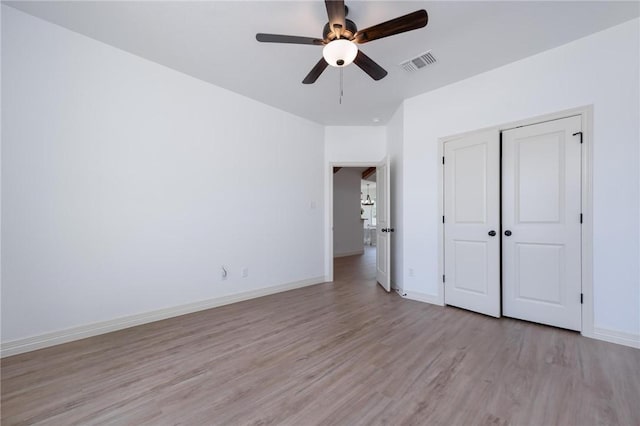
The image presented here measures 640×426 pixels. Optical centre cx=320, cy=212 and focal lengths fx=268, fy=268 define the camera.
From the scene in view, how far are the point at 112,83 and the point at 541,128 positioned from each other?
4.61m

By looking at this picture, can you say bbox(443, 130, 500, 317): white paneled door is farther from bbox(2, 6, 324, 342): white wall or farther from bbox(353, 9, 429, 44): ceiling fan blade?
bbox(2, 6, 324, 342): white wall

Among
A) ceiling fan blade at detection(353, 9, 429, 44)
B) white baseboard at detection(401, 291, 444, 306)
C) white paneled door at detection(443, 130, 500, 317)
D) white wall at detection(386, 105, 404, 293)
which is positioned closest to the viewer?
ceiling fan blade at detection(353, 9, 429, 44)

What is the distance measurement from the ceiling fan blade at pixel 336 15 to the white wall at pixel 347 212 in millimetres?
6653

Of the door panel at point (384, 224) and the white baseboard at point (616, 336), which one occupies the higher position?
the door panel at point (384, 224)

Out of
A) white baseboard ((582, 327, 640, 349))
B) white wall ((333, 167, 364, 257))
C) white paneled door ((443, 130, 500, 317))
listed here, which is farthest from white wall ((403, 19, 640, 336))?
white wall ((333, 167, 364, 257))

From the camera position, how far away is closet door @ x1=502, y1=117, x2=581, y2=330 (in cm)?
273

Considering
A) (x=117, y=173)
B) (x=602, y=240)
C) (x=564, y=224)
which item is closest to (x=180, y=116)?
(x=117, y=173)

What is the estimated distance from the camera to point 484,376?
6.46 feet

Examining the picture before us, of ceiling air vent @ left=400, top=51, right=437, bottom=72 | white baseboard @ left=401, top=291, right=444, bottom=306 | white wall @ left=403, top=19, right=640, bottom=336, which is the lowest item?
white baseboard @ left=401, top=291, right=444, bottom=306

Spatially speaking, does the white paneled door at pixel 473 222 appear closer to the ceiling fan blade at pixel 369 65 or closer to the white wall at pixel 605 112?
the white wall at pixel 605 112

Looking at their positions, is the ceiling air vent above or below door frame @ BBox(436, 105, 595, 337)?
above

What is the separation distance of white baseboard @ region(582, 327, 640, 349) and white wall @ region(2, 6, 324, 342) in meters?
3.77

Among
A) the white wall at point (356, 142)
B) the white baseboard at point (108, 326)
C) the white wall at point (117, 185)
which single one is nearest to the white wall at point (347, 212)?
the white wall at point (356, 142)

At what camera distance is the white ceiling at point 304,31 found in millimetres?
2250
